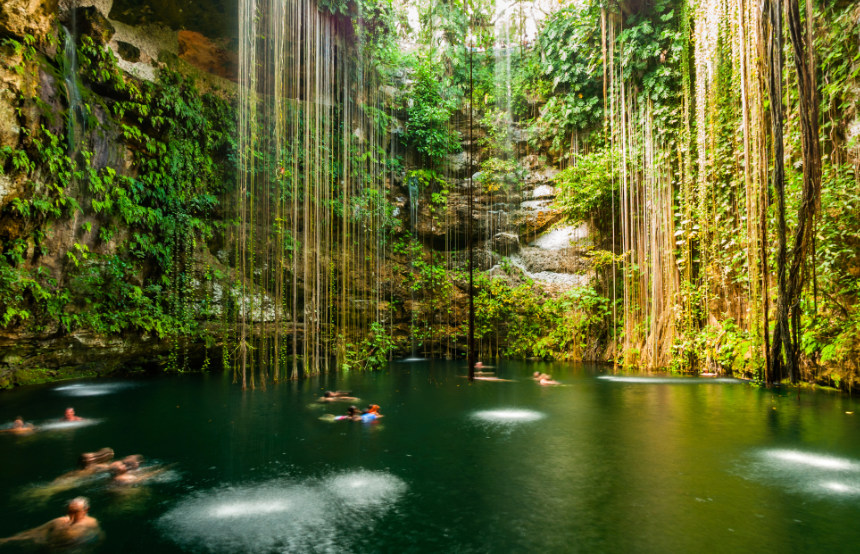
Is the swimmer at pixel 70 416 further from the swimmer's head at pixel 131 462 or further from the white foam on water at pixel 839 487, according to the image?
the white foam on water at pixel 839 487

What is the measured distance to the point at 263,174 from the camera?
861cm

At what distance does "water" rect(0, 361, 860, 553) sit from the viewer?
7.00ft

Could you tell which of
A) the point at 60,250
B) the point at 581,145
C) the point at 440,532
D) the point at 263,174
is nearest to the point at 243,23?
the point at 263,174

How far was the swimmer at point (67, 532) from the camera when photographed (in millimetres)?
2049

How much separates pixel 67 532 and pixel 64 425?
2423 mm

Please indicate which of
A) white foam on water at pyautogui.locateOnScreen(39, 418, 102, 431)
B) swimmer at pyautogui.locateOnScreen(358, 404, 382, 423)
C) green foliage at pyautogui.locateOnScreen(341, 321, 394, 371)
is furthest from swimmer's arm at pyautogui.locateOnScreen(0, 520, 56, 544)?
green foliage at pyautogui.locateOnScreen(341, 321, 394, 371)

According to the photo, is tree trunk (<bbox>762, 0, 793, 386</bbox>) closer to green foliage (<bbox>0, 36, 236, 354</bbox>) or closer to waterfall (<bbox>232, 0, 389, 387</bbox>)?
waterfall (<bbox>232, 0, 389, 387</bbox>)

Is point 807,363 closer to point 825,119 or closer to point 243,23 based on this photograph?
point 825,119

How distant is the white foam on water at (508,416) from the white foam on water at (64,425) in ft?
11.1

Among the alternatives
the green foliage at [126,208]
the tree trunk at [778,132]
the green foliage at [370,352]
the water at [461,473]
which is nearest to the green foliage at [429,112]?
the green foliage at [126,208]

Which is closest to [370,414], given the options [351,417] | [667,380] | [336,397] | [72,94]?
[351,417]

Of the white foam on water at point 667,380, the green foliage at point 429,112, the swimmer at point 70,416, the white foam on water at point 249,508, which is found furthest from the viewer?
the green foliage at point 429,112

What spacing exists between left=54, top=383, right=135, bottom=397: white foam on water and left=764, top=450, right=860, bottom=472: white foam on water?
6.54 m

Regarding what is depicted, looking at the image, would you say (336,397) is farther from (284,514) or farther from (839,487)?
(839,487)
